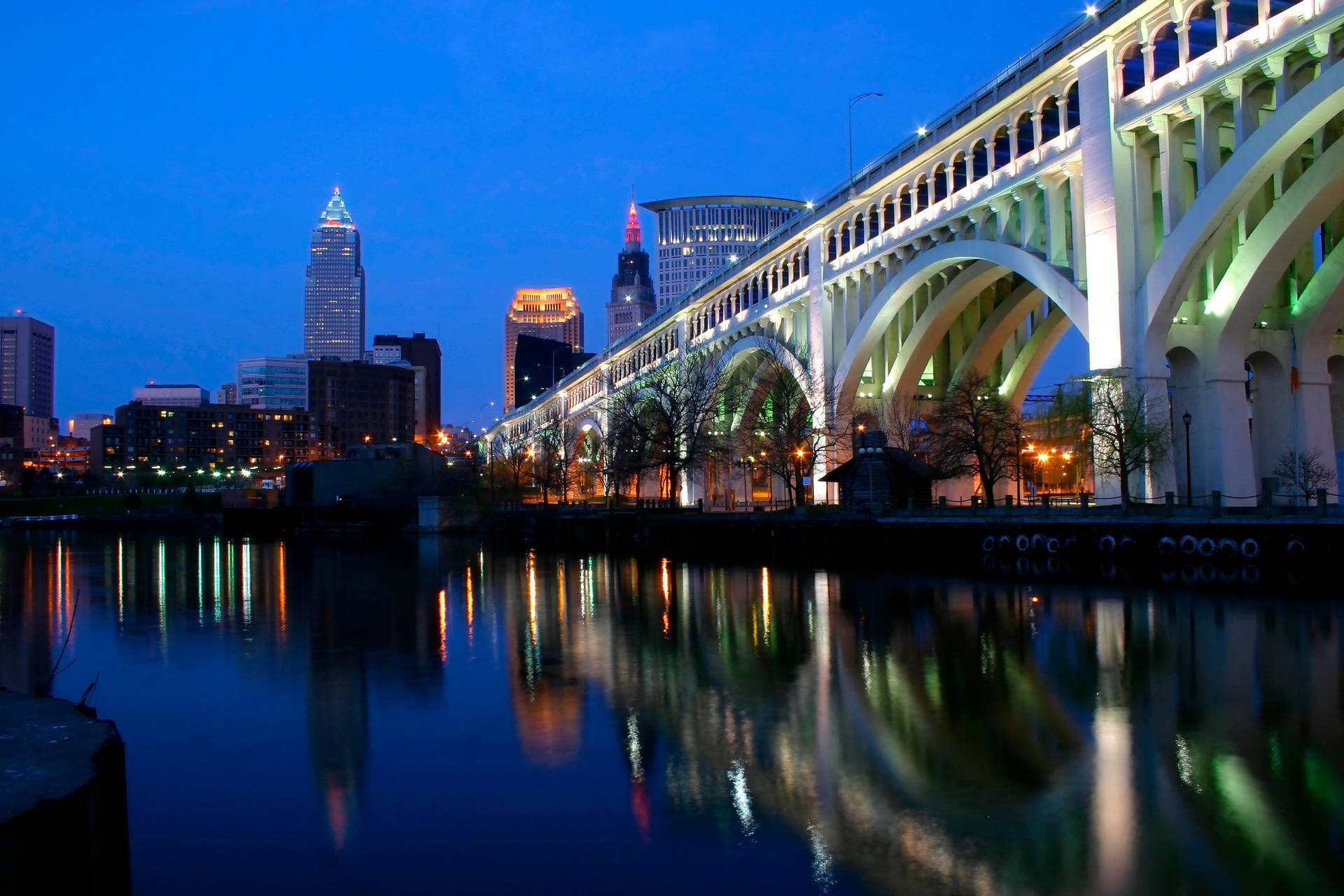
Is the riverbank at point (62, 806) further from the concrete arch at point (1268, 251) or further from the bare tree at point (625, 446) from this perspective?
the bare tree at point (625, 446)

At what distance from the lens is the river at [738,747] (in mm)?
8523

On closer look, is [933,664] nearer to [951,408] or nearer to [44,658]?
[44,658]

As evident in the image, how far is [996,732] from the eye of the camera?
40.7 feet

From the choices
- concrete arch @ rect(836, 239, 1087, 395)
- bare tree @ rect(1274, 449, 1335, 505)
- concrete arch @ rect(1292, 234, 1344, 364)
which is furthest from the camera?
concrete arch @ rect(836, 239, 1087, 395)

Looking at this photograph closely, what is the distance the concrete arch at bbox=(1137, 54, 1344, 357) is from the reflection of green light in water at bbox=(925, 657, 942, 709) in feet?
82.7

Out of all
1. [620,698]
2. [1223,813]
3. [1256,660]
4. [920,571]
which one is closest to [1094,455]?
[920,571]

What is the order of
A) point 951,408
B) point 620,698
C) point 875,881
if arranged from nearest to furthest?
point 875,881, point 620,698, point 951,408

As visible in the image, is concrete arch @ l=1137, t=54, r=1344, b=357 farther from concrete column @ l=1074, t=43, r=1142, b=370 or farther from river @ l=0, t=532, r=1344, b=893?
river @ l=0, t=532, r=1344, b=893

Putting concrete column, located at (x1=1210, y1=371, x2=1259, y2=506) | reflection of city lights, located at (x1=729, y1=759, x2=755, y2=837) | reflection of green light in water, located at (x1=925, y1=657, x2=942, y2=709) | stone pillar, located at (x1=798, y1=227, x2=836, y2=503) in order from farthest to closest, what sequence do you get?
1. stone pillar, located at (x1=798, y1=227, x2=836, y2=503)
2. concrete column, located at (x1=1210, y1=371, x2=1259, y2=506)
3. reflection of green light in water, located at (x1=925, y1=657, x2=942, y2=709)
4. reflection of city lights, located at (x1=729, y1=759, x2=755, y2=837)

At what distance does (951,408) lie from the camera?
56188 millimetres

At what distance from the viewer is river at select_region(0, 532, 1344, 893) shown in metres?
8.52

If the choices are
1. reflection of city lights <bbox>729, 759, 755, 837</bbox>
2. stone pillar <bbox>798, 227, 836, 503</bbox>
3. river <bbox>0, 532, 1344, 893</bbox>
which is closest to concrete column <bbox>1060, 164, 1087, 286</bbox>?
river <bbox>0, 532, 1344, 893</bbox>

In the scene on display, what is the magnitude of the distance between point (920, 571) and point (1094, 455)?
9.60 metres

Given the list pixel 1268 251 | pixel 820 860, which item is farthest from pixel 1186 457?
pixel 820 860
